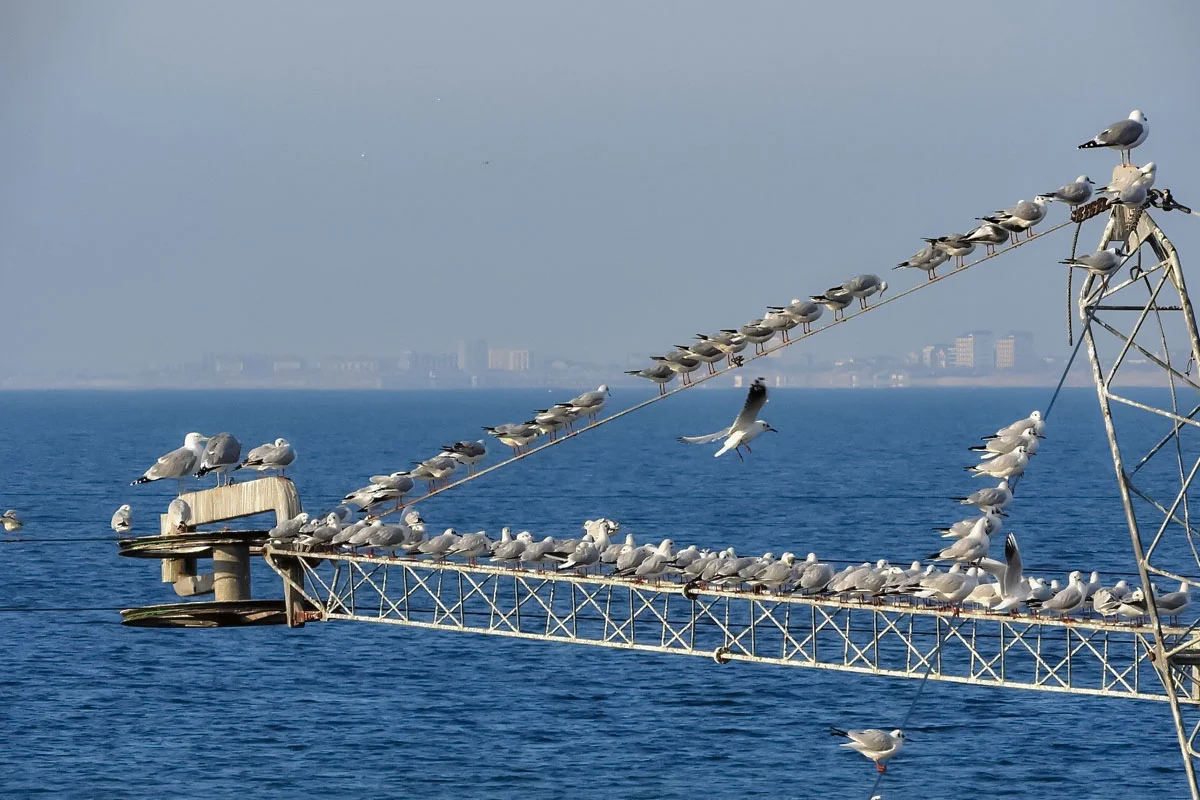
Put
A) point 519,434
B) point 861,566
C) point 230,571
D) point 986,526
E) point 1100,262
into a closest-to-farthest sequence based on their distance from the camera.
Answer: point 1100,262 < point 986,526 < point 861,566 < point 230,571 < point 519,434

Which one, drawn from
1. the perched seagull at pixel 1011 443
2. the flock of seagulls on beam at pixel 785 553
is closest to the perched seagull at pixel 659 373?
the flock of seagulls on beam at pixel 785 553

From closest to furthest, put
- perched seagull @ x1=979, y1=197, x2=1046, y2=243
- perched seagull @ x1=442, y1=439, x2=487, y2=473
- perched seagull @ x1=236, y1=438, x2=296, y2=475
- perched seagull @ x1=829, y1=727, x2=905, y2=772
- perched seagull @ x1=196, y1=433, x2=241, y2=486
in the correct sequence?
perched seagull @ x1=979, y1=197, x2=1046, y2=243 → perched seagull @ x1=442, y1=439, x2=487, y2=473 → perched seagull @ x1=196, y1=433, x2=241, y2=486 → perched seagull @ x1=236, y1=438, x2=296, y2=475 → perched seagull @ x1=829, y1=727, x2=905, y2=772

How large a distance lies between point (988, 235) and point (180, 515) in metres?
18.6

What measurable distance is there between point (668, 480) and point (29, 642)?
8455 centimetres

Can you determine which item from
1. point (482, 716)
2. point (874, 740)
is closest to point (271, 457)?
point (874, 740)

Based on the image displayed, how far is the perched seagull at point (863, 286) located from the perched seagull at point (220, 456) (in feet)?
49.9

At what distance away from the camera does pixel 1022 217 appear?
38.0 meters

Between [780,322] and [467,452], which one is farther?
[467,452]

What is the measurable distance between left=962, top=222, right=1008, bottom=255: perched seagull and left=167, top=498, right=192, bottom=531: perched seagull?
58.7 feet

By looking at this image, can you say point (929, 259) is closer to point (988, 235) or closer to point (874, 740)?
point (988, 235)

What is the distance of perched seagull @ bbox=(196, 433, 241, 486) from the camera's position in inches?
1806

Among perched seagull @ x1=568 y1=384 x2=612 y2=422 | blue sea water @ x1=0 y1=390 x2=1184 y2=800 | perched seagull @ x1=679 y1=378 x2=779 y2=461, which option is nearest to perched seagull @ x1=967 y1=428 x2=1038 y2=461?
perched seagull @ x1=679 y1=378 x2=779 y2=461

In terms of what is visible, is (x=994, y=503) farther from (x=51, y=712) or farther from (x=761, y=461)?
(x=761, y=461)

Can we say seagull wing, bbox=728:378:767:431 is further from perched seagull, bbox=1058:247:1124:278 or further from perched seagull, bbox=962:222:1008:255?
perched seagull, bbox=1058:247:1124:278
